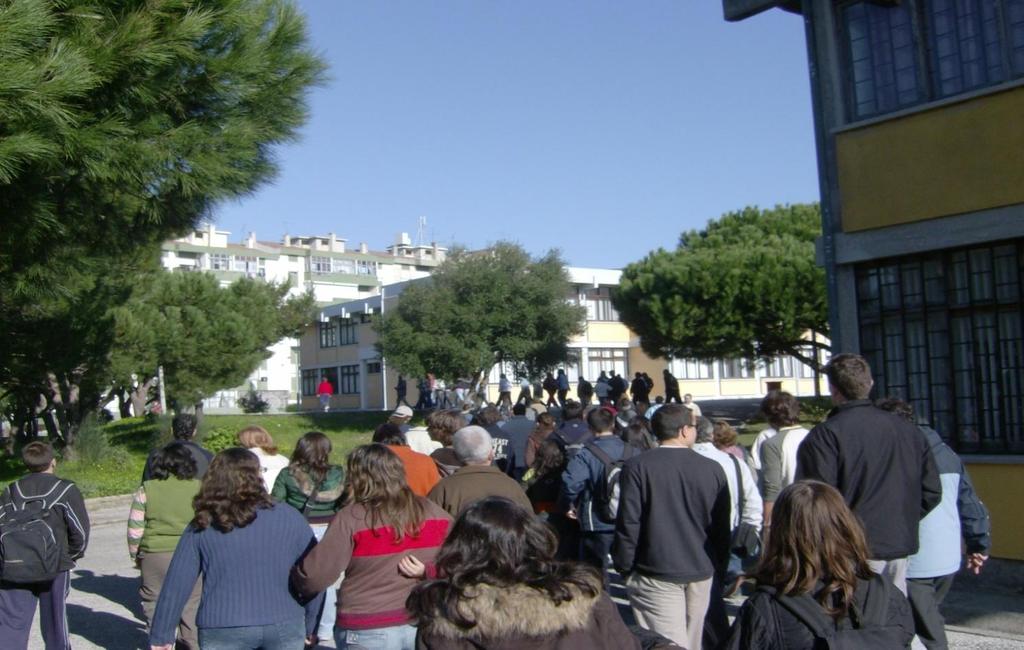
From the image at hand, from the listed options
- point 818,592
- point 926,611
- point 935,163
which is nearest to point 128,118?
point 935,163

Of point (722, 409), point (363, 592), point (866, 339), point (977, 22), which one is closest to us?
point (363, 592)

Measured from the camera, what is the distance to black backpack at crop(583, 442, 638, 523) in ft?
24.5

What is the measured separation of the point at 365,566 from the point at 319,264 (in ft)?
326

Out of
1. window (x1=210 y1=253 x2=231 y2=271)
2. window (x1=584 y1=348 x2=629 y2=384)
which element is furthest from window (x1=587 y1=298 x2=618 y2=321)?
window (x1=210 y1=253 x2=231 y2=271)

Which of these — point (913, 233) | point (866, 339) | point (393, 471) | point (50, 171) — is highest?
point (50, 171)

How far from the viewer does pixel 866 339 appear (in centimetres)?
1009

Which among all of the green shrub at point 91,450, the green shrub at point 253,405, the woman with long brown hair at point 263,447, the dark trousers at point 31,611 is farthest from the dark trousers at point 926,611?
the green shrub at point 253,405

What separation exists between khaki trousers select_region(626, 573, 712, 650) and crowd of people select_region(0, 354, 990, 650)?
1 centimetres

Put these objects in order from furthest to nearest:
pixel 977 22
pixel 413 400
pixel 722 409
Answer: pixel 413 400
pixel 722 409
pixel 977 22

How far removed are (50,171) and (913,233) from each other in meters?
7.88

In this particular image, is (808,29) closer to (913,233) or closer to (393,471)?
(913,233)

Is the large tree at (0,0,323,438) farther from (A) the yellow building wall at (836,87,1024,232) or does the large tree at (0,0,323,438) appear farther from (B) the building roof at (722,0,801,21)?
(A) the yellow building wall at (836,87,1024,232)

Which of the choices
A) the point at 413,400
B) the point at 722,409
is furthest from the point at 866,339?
the point at 413,400

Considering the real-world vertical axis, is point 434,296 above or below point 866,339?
above
